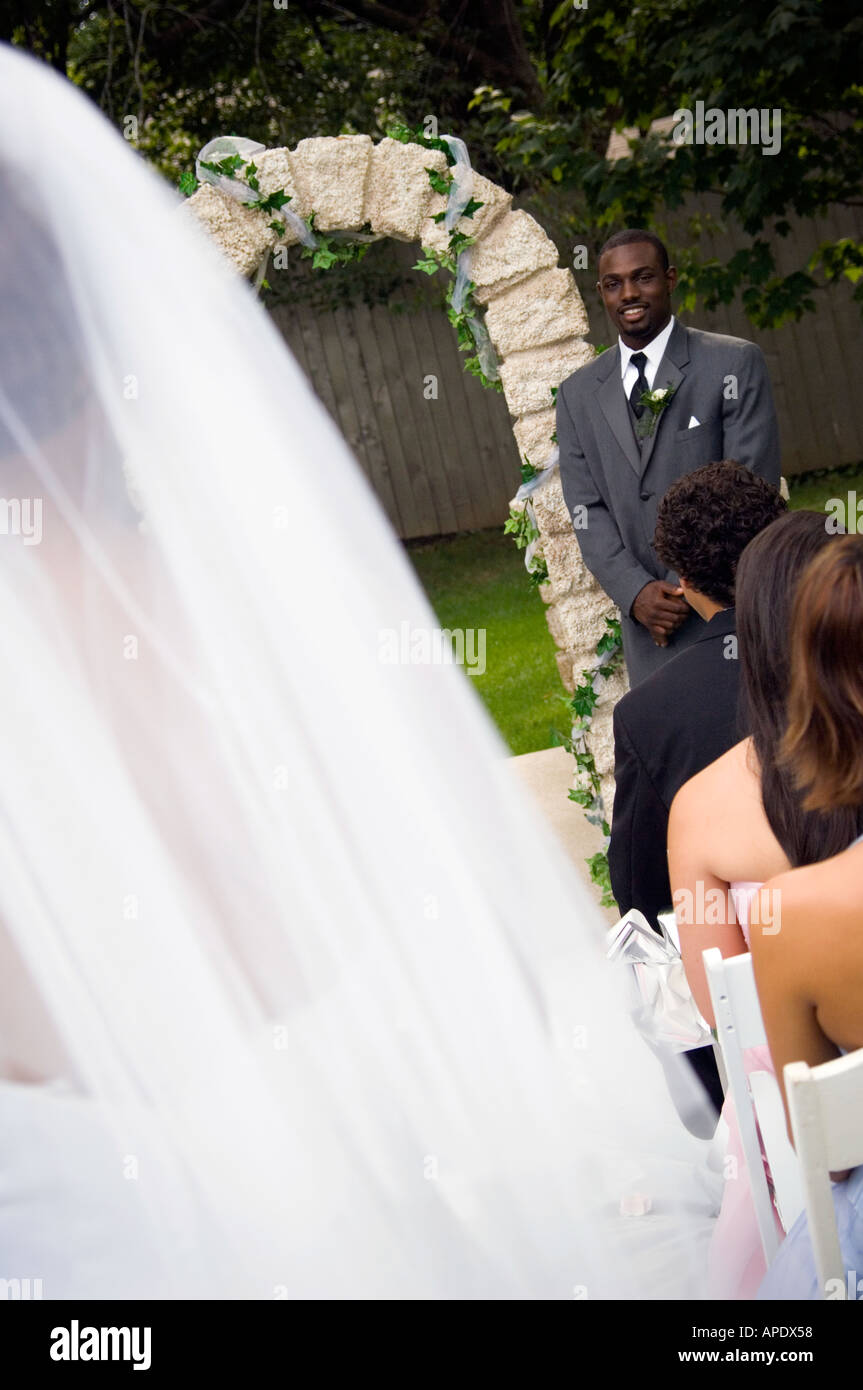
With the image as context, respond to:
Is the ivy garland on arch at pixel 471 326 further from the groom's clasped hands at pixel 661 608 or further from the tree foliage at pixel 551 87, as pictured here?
the tree foliage at pixel 551 87

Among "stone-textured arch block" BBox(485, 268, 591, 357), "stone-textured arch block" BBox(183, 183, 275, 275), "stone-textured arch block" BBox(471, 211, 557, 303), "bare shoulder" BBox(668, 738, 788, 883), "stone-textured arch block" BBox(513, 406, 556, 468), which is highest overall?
"stone-textured arch block" BBox(183, 183, 275, 275)

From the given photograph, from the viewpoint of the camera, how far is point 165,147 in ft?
38.6

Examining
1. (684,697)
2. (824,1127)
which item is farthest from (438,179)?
(824,1127)

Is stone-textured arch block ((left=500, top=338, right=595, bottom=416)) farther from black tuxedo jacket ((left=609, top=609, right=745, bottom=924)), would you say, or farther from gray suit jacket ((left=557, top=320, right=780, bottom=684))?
black tuxedo jacket ((left=609, top=609, right=745, bottom=924))

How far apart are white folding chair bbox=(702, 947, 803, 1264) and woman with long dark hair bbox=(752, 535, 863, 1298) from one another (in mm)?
93

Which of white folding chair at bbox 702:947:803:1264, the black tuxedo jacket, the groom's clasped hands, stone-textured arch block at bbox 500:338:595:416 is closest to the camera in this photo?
white folding chair at bbox 702:947:803:1264

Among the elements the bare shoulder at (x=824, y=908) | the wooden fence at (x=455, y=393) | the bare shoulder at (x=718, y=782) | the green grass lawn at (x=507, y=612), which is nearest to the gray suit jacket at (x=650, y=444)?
the green grass lawn at (x=507, y=612)

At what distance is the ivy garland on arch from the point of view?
170 inches

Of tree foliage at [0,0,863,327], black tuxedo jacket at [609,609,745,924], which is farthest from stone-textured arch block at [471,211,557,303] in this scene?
tree foliage at [0,0,863,327]

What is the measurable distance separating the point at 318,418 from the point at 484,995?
0.76 m

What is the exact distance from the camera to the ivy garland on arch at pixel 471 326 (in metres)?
4.31

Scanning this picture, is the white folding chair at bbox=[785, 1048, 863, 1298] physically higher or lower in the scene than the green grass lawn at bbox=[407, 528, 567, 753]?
higher

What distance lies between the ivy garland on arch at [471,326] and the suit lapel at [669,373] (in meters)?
0.49
